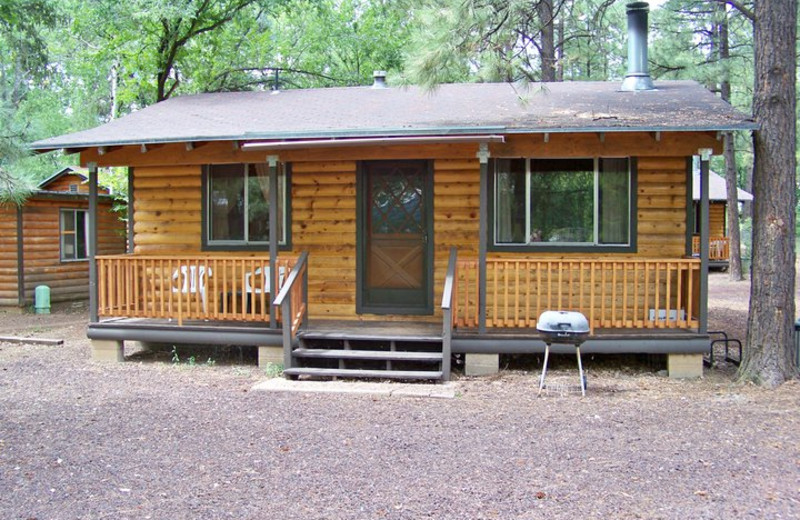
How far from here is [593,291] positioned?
861 cm

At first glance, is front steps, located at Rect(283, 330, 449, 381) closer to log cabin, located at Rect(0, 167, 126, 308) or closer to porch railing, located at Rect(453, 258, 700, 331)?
porch railing, located at Rect(453, 258, 700, 331)

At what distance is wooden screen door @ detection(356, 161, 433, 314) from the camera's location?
10.1 metres

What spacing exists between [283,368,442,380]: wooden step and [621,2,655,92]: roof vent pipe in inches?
214

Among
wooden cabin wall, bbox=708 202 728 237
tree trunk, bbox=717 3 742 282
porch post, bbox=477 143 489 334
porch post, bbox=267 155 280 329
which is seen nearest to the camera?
porch post, bbox=477 143 489 334

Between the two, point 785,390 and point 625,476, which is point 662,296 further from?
point 625,476

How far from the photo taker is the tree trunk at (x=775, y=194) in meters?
7.85

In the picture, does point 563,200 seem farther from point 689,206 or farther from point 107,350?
point 107,350

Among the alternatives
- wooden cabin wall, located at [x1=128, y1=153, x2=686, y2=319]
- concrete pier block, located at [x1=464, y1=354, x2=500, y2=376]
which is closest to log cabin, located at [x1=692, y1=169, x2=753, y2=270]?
wooden cabin wall, located at [x1=128, y1=153, x2=686, y2=319]

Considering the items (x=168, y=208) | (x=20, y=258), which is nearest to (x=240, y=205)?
(x=168, y=208)

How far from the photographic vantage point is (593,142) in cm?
883

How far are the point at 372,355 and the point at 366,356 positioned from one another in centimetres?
7

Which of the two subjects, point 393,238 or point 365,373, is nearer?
point 365,373

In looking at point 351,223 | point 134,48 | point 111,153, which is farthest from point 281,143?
point 134,48

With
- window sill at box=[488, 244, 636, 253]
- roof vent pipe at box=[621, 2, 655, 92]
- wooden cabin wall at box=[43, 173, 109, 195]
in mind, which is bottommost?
window sill at box=[488, 244, 636, 253]
